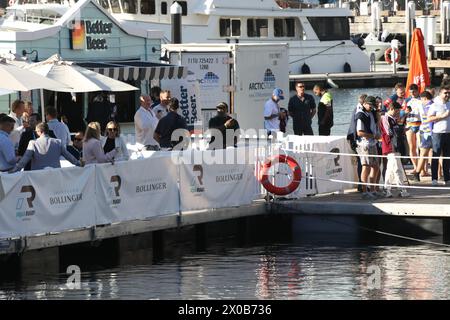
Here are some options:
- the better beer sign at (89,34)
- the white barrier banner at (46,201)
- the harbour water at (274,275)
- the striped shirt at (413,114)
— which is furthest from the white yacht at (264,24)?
the white barrier banner at (46,201)

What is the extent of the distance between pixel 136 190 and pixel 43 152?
1.45m

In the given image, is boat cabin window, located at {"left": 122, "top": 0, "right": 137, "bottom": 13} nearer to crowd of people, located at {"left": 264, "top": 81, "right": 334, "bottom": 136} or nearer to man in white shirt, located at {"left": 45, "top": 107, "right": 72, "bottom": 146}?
crowd of people, located at {"left": 264, "top": 81, "right": 334, "bottom": 136}

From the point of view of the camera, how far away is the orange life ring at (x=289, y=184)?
786 inches

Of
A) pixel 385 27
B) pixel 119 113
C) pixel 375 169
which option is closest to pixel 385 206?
pixel 375 169

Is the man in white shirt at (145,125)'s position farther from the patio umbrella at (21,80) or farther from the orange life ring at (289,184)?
the orange life ring at (289,184)

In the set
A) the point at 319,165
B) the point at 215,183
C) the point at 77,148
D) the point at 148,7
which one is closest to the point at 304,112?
the point at 319,165

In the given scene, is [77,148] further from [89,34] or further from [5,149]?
[89,34]

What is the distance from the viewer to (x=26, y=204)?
54.8ft

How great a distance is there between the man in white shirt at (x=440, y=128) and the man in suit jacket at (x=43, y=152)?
21.7 feet

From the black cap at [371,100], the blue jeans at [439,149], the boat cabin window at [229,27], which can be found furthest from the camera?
the boat cabin window at [229,27]

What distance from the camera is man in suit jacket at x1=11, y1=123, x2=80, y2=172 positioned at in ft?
57.9

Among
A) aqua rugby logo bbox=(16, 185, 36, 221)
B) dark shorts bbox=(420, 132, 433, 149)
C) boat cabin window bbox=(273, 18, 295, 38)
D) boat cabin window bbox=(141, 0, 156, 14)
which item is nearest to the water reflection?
aqua rugby logo bbox=(16, 185, 36, 221)

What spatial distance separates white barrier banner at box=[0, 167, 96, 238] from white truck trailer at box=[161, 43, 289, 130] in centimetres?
969

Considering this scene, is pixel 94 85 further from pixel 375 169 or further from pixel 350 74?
pixel 350 74
